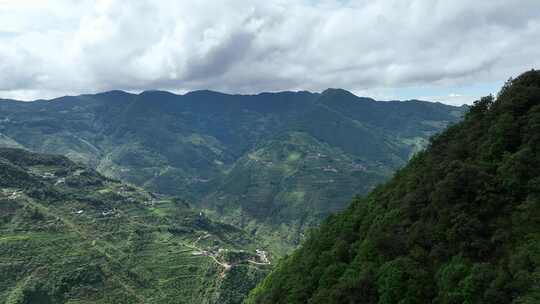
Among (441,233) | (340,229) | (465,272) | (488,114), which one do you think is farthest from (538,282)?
(340,229)

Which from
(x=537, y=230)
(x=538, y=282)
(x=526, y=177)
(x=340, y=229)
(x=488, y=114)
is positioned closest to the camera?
(x=538, y=282)

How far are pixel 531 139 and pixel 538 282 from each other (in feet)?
118

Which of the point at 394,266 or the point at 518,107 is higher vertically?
the point at 518,107

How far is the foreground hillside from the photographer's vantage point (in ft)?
210

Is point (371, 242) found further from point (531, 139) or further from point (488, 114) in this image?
point (488, 114)

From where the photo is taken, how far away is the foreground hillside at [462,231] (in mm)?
64000

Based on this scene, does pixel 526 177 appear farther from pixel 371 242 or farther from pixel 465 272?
pixel 371 242

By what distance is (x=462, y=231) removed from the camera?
74.7 meters

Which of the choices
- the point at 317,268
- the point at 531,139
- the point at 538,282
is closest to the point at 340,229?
the point at 317,268

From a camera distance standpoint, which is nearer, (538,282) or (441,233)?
(538,282)

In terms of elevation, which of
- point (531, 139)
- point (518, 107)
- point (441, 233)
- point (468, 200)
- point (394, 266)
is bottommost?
point (394, 266)

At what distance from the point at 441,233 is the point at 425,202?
13441 mm

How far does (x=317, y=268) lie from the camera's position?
109312 millimetres

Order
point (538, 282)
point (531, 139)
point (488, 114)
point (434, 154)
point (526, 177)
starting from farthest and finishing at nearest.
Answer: point (434, 154)
point (488, 114)
point (531, 139)
point (526, 177)
point (538, 282)
